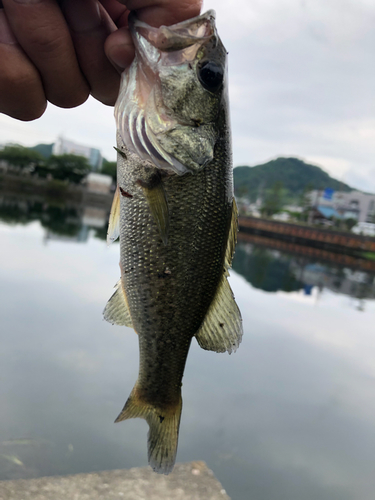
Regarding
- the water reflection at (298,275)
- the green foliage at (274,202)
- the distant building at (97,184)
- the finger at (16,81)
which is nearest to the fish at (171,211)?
the finger at (16,81)

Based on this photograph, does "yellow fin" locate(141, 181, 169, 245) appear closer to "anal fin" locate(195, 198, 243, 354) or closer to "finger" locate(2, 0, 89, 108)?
"anal fin" locate(195, 198, 243, 354)

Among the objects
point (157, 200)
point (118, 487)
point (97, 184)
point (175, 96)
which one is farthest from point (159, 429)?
point (97, 184)

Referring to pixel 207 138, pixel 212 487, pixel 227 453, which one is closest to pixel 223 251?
pixel 207 138

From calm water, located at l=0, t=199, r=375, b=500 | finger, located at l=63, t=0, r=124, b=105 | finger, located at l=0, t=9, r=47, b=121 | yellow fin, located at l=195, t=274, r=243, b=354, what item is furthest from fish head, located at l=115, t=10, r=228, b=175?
calm water, located at l=0, t=199, r=375, b=500

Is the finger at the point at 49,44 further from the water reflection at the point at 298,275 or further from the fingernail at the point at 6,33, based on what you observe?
the water reflection at the point at 298,275

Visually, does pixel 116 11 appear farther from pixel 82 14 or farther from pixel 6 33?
pixel 6 33

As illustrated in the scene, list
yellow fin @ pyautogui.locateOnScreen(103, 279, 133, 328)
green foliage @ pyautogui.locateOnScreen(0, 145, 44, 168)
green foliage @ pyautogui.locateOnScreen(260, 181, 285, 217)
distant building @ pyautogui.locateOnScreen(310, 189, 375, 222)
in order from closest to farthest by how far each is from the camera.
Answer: yellow fin @ pyautogui.locateOnScreen(103, 279, 133, 328)
green foliage @ pyautogui.locateOnScreen(260, 181, 285, 217)
green foliage @ pyautogui.locateOnScreen(0, 145, 44, 168)
distant building @ pyautogui.locateOnScreen(310, 189, 375, 222)
